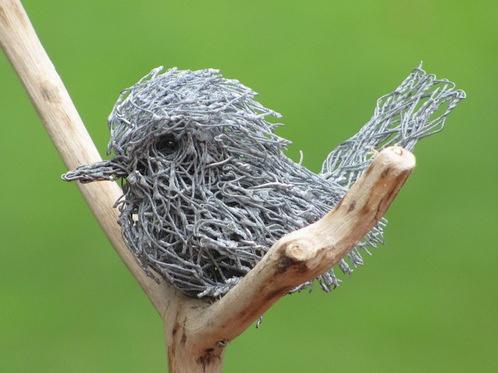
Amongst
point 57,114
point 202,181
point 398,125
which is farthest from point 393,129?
point 57,114

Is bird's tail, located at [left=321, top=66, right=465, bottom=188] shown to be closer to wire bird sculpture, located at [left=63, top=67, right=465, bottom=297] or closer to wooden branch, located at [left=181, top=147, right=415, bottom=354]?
wire bird sculpture, located at [left=63, top=67, right=465, bottom=297]

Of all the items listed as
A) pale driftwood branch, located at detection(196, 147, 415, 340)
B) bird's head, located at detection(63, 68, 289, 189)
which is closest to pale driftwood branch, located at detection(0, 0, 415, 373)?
pale driftwood branch, located at detection(196, 147, 415, 340)

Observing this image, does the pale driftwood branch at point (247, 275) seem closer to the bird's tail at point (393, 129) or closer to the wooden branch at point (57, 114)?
the wooden branch at point (57, 114)

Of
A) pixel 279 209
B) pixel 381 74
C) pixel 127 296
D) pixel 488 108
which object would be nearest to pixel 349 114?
pixel 381 74

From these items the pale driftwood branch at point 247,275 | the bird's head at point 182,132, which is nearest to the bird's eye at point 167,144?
the bird's head at point 182,132

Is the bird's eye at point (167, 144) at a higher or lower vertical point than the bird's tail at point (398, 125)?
higher
